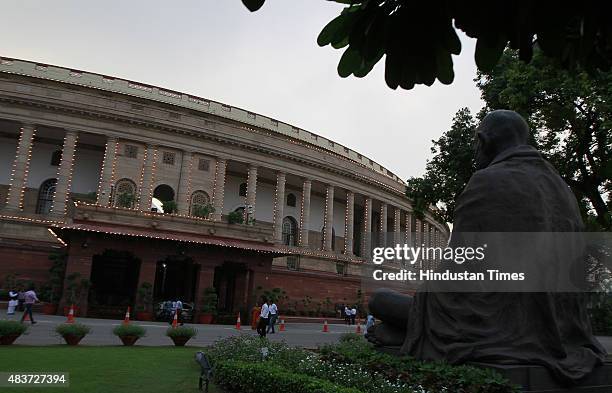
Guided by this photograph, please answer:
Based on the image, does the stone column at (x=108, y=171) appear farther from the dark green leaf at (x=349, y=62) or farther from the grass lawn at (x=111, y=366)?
the dark green leaf at (x=349, y=62)

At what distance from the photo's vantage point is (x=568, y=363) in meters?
5.41

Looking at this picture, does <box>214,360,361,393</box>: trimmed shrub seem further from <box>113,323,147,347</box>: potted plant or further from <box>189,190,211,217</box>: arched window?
<box>189,190,211,217</box>: arched window

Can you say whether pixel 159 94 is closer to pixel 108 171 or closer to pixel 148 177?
pixel 148 177

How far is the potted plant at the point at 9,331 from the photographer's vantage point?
1176 centimetres

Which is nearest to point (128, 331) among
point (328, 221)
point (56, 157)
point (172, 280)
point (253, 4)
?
point (253, 4)


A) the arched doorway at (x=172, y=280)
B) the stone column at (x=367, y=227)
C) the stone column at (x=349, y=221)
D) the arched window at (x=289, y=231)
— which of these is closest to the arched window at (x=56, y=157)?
the arched doorway at (x=172, y=280)

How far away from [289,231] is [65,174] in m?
20.3

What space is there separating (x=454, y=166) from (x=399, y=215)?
115ft

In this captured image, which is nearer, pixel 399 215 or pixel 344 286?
pixel 344 286

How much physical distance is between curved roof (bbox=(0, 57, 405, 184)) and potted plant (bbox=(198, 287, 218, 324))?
1912cm

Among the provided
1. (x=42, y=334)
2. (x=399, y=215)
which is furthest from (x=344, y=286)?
(x=42, y=334)

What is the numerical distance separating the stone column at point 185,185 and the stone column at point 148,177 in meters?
2.12

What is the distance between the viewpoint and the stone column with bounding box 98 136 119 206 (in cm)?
3600

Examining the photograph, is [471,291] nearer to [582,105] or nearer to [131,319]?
[582,105]
